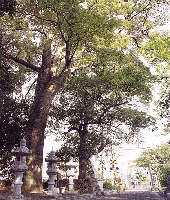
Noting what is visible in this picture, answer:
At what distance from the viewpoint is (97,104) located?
16.0 metres

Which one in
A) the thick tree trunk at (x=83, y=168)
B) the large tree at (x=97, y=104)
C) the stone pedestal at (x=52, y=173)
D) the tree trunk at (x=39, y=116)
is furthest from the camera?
the thick tree trunk at (x=83, y=168)

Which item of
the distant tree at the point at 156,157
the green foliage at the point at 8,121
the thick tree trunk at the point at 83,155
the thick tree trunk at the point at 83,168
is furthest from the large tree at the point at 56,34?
the distant tree at the point at 156,157

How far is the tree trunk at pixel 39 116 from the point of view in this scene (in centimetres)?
978

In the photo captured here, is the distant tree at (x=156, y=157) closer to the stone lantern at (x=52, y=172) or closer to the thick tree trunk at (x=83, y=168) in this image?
the thick tree trunk at (x=83, y=168)

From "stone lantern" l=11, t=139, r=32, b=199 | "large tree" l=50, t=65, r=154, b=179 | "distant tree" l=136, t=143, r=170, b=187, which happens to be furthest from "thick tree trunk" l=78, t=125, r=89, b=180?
"distant tree" l=136, t=143, r=170, b=187

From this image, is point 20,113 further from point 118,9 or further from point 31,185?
point 118,9

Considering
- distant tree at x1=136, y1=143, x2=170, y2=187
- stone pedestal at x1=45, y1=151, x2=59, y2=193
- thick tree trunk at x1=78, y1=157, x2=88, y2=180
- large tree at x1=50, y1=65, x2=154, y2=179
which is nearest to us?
stone pedestal at x1=45, y1=151, x2=59, y2=193

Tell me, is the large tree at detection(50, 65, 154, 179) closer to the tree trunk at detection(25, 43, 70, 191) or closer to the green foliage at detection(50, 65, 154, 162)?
the green foliage at detection(50, 65, 154, 162)

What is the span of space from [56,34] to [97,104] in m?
6.61

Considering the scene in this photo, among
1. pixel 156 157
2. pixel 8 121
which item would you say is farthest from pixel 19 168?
pixel 156 157

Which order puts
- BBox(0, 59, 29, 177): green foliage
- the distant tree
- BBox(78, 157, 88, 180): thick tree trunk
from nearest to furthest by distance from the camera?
1. BBox(0, 59, 29, 177): green foliage
2. BBox(78, 157, 88, 180): thick tree trunk
3. the distant tree

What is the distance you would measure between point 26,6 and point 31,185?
33.9 feet

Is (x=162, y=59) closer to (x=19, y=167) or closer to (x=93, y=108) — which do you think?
(x=93, y=108)

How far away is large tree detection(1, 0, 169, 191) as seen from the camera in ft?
34.9
